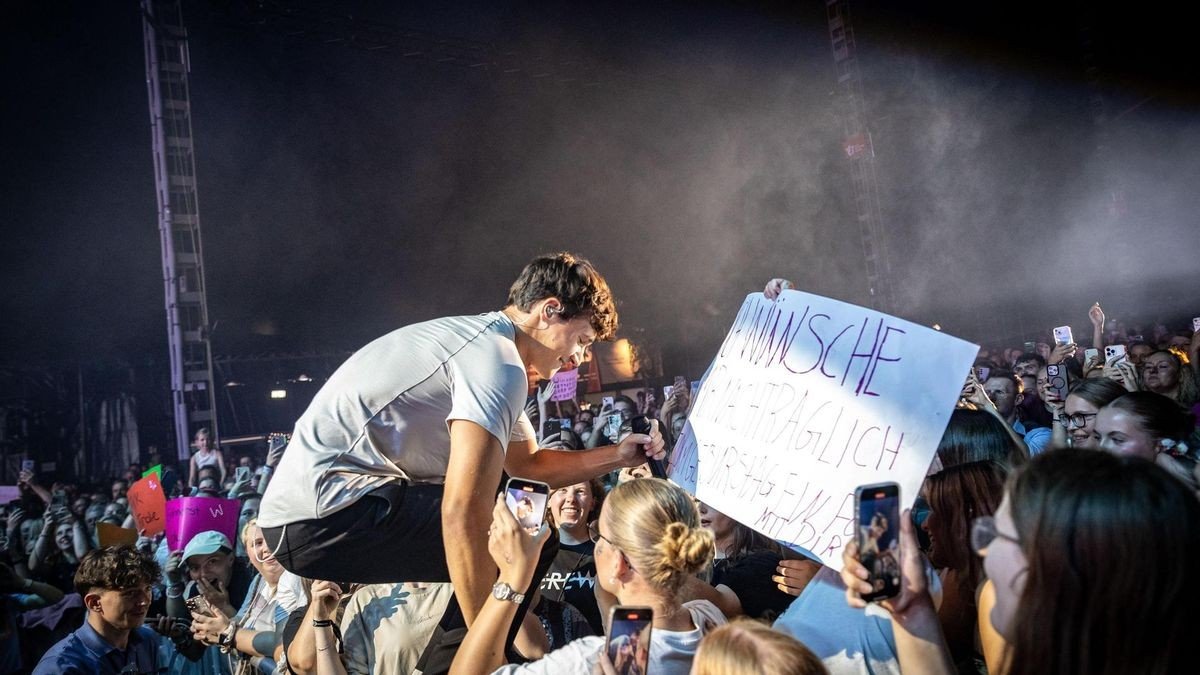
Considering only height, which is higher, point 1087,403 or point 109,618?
point 1087,403

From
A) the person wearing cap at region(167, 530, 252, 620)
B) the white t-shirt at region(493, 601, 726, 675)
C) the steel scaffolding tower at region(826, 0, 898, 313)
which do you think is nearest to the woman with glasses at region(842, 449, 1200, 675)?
the white t-shirt at region(493, 601, 726, 675)

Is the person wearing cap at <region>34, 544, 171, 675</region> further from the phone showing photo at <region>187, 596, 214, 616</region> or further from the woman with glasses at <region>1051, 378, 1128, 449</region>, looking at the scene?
the woman with glasses at <region>1051, 378, 1128, 449</region>

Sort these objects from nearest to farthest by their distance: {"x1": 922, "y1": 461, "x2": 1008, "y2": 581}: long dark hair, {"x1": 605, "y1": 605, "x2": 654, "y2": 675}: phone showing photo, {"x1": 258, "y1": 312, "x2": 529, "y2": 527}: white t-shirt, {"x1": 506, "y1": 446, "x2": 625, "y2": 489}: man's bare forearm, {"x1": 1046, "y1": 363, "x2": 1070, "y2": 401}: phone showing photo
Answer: {"x1": 605, "y1": 605, "x2": 654, "y2": 675}: phone showing photo, {"x1": 258, "y1": 312, "x2": 529, "y2": 527}: white t-shirt, {"x1": 922, "y1": 461, "x2": 1008, "y2": 581}: long dark hair, {"x1": 506, "y1": 446, "x2": 625, "y2": 489}: man's bare forearm, {"x1": 1046, "y1": 363, "x2": 1070, "y2": 401}: phone showing photo

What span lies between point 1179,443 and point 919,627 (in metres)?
2.57

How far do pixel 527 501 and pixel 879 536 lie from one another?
2.67ft

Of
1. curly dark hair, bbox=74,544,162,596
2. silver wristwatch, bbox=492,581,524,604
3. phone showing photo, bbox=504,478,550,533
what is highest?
phone showing photo, bbox=504,478,550,533

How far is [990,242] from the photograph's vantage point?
15609 mm

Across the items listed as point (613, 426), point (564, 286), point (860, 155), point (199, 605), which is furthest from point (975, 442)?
point (860, 155)

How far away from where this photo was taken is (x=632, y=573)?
76.2 inches

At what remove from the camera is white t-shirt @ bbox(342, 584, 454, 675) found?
2734 mm

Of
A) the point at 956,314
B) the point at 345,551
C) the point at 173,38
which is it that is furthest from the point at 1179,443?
the point at 956,314

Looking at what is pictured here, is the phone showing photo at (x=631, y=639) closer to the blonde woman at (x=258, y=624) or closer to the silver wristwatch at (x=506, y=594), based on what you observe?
the silver wristwatch at (x=506, y=594)

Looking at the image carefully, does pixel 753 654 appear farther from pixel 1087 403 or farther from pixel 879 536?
pixel 1087 403

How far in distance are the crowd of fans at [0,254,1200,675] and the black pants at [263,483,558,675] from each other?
0.02 m
